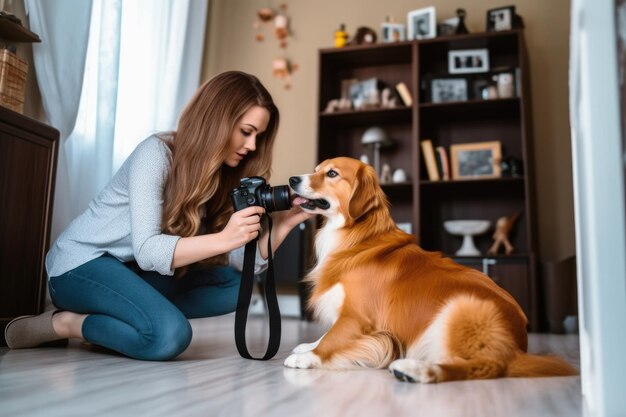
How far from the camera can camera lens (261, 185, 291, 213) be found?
1528 mm

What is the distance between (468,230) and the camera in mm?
3537

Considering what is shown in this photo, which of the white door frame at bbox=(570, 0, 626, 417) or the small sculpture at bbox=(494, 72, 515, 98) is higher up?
the small sculpture at bbox=(494, 72, 515, 98)

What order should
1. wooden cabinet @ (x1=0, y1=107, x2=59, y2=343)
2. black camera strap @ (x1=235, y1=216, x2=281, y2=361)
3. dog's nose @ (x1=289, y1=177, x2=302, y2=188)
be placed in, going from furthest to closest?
wooden cabinet @ (x1=0, y1=107, x2=59, y2=343) → dog's nose @ (x1=289, y1=177, x2=302, y2=188) → black camera strap @ (x1=235, y1=216, x2=281, y2=361)

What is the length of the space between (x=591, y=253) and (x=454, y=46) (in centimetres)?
326

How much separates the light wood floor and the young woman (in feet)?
0.39

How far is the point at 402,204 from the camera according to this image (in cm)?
395

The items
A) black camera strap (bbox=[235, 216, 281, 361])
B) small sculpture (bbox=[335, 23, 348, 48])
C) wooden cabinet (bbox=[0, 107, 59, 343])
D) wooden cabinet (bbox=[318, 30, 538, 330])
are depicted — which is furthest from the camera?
small sculpture (bbox=[335, 23, 348, 48])

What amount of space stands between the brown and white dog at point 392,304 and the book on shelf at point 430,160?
2.03 meters

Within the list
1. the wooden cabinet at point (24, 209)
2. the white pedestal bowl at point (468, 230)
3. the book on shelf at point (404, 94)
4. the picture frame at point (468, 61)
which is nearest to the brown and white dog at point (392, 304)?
the wooden cabinet at point (24, 209)

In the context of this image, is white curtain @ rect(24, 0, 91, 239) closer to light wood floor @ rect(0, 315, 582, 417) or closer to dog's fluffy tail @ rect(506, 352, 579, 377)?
light wood floor @ rect(0, 315, 582, 417)

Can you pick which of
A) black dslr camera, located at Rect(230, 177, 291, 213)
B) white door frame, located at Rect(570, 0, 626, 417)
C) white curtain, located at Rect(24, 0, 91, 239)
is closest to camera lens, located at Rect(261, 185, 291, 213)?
black dslr camera, located at Rect(230, 177, 291, 213)

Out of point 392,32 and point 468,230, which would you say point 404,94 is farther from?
point 468,230

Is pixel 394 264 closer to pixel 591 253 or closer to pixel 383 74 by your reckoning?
pixel 591 253

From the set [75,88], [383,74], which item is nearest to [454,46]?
[383,74]
